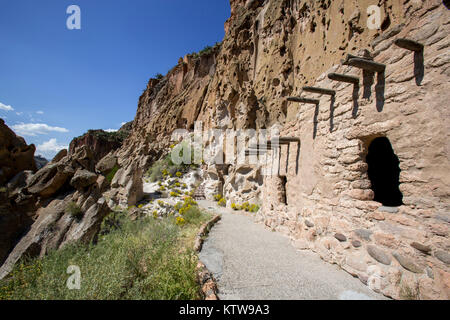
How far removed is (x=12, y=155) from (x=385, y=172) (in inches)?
396

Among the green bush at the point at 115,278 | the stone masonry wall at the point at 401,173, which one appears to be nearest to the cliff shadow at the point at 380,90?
the stone masonry wall at the point at 401,173

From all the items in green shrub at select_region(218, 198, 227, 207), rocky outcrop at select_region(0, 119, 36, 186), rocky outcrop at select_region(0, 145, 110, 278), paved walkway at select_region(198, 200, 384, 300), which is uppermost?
rocky outcrop at select_region(0, 119, 36, 186)

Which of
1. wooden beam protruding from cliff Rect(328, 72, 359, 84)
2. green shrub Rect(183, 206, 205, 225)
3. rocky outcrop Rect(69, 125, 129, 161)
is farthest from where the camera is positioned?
rocky outcrop Rect(69, 125, 129, 161)

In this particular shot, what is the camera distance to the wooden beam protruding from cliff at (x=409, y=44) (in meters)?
2.35

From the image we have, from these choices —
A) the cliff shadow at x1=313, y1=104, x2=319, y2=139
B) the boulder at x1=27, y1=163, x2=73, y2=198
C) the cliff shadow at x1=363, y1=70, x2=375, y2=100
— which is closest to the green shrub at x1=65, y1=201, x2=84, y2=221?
the boulder at x1=27, y1=163, x2=73, y2=198

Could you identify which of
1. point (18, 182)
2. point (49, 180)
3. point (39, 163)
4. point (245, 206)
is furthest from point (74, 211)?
point (39, 163)

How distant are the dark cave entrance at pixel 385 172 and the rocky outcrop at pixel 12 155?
30.8 feet

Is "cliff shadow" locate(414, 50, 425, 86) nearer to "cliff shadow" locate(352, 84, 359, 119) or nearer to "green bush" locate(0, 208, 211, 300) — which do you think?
"cliff shadow" locate(352, 84, 359, 119)

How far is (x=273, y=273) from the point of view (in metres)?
2.98

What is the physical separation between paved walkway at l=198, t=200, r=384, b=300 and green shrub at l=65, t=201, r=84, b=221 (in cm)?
306

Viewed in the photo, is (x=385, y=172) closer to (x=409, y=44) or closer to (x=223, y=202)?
(x=409, y=44)

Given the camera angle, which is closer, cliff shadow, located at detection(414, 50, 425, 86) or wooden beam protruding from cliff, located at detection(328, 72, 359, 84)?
cliff shadow, located at detection(414, 50, 425, 86)

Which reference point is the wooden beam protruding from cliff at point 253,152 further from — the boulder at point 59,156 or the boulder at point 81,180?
the boulder at point 59,156

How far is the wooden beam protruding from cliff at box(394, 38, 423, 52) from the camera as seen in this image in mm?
2349
